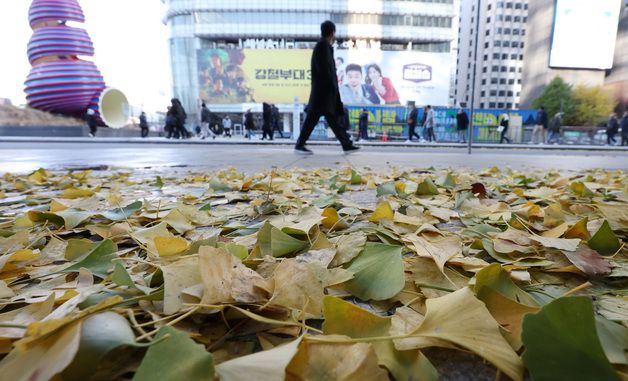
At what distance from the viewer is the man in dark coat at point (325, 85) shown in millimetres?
4927

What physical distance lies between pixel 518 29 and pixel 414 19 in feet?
135

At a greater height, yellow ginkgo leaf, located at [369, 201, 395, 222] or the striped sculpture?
the striped sculpture

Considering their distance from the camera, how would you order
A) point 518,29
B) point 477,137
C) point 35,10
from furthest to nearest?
point 518,29, point 477,137, point 35,10

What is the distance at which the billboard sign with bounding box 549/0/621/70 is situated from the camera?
21375mm

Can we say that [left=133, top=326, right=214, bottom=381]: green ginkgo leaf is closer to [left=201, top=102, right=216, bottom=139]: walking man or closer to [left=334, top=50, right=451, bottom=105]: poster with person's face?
[left=201, top=102, right=216, bottom=139]: walking man

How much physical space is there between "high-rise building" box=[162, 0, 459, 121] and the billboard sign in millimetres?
14262

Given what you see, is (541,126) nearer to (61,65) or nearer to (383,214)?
(383,214)

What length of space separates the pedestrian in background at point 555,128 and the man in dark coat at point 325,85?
1577 centimetres

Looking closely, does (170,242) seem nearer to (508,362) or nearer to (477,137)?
(508,362)

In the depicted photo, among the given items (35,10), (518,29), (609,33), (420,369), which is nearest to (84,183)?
(420,369)

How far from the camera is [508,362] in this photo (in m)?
0.40

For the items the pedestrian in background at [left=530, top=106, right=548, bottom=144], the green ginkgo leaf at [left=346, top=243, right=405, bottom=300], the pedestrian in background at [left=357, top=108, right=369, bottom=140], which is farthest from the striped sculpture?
the green ginkgo leaf at [left=346, top=243, right=405, bottom=300]

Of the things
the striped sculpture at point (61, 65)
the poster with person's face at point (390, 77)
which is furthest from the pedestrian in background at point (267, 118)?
the poster with person's face at point (390, 77)

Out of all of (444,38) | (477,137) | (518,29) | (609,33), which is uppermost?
(518,29)
